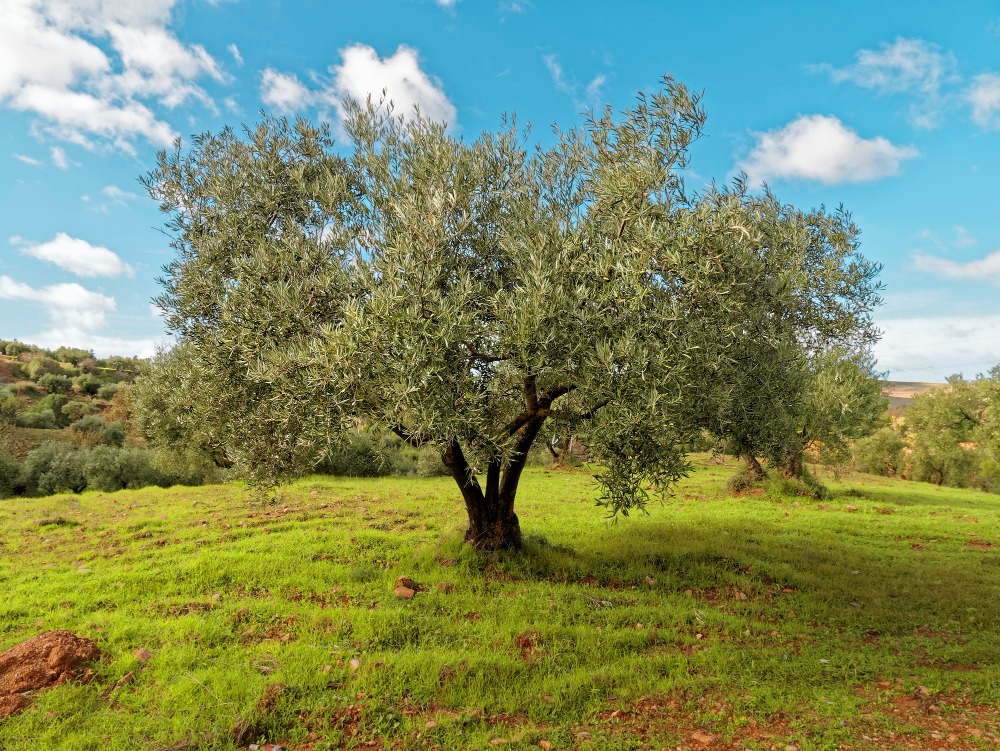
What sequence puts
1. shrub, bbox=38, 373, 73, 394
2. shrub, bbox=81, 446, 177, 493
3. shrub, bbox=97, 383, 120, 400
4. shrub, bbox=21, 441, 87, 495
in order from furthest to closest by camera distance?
shrub, bbox=97, 383, 120, 400, shrub, bbox=38, 373, 73, 394, shrub, bbox=81, 446, 177, 493, shrub, bbox=21, 441, 87, 495

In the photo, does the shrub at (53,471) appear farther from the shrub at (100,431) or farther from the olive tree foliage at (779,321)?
the olive tree foliage at (779,321)

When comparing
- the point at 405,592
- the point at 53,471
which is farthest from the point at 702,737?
the point at 53,471

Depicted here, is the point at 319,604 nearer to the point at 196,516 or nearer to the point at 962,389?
the point at 196,516

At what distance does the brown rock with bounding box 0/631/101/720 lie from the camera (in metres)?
8.10

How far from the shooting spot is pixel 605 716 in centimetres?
801

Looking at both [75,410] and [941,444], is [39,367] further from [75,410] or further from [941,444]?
[941,444]

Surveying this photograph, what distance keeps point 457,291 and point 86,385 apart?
71.0 meters

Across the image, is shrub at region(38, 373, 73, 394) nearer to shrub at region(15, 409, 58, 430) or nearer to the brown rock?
shrub at region(15, 409, 58, 430)

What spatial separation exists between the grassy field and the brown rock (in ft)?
1.31

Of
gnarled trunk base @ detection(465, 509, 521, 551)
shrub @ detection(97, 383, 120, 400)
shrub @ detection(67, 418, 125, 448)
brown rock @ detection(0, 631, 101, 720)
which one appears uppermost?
shrub @ detection(97, 383, 120, 400)

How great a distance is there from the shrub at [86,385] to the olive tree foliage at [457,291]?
63.3 m

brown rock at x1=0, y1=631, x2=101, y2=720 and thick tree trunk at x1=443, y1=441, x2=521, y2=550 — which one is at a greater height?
thick tree trunk at x1=443, y1=441, x2=521, y2=550

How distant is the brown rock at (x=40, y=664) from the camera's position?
319 inches

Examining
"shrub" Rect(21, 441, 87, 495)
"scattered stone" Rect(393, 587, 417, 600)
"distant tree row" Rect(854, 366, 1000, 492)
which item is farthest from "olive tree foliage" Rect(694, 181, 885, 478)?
"distant tree row" Rect(854, 366, 1000, 492)
